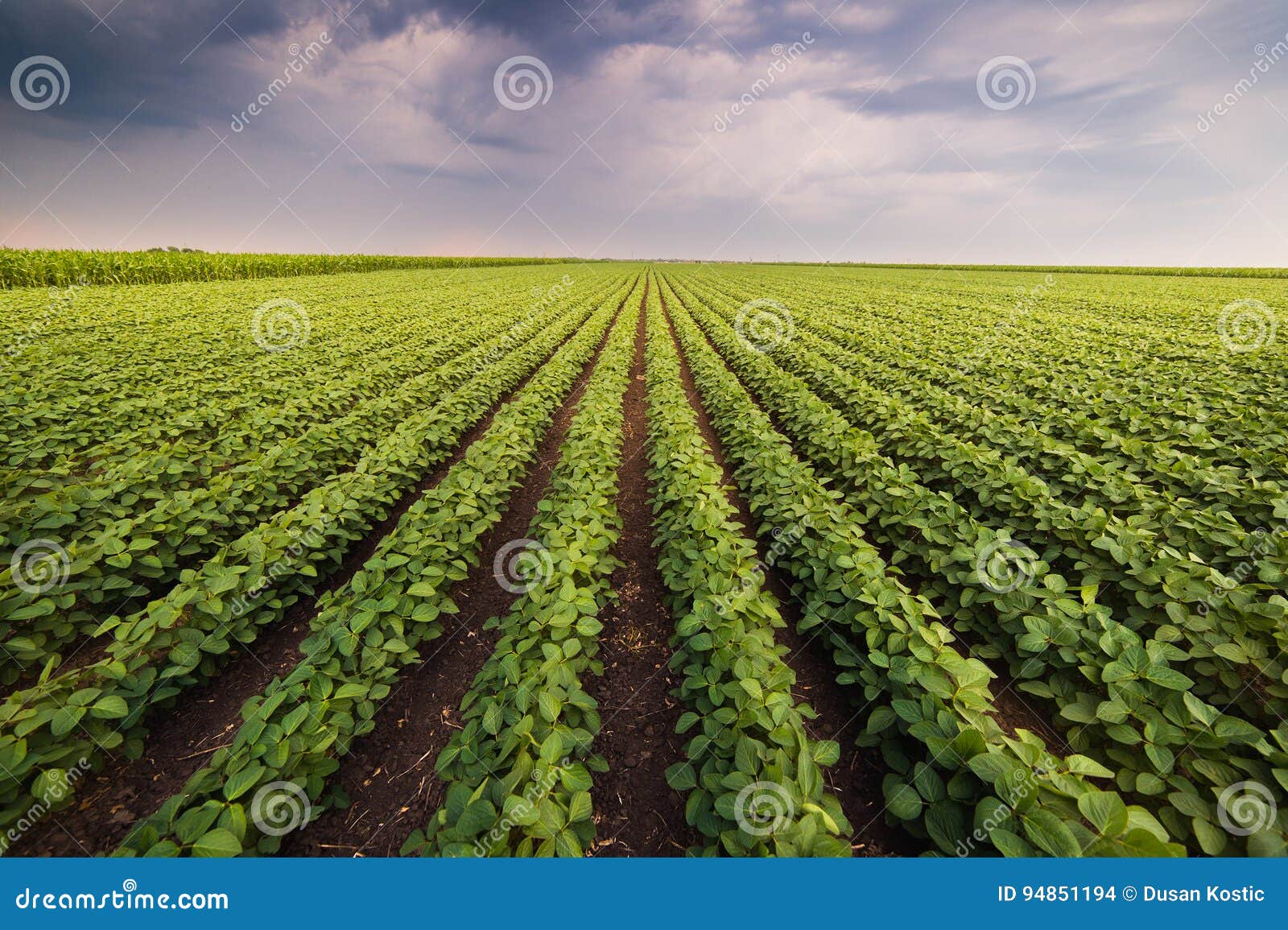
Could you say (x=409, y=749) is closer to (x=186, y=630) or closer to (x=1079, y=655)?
(x=186, y=630)

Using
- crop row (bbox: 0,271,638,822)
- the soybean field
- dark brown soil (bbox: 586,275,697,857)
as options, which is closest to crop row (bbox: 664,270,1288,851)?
the soybean field

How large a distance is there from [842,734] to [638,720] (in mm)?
1447

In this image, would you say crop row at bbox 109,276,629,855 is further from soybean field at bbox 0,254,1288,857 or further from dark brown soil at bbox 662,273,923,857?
dark brown soil at bbox 662,273,923,857

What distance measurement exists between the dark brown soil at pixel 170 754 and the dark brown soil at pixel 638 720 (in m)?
2.22

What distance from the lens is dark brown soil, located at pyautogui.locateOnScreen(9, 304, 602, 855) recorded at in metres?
2.51

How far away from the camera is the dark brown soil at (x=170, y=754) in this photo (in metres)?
2.51

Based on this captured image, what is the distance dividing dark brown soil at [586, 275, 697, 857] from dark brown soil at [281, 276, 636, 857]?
3.44ft

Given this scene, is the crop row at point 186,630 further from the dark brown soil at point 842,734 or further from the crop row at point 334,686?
the dark brown soil at point 842,734

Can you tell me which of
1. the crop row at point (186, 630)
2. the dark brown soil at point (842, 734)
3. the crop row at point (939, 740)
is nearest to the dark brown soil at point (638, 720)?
the dark brown soil at point (842, 734)

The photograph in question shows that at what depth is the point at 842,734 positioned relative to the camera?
10.4 feet

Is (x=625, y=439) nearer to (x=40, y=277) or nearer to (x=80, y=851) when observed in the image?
(x=80, y=851)

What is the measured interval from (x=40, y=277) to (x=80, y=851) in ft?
110

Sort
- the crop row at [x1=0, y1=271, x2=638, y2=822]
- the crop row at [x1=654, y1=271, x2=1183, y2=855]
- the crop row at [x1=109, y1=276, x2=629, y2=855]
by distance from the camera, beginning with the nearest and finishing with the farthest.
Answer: the crop row at [x1=654, y1=271, x2=1183, y2=855] < the crop row at [x1=109, y1=276, x2=629, y2=855] < the crop row at [x1=0, y1=271, x2=638, y2=822]

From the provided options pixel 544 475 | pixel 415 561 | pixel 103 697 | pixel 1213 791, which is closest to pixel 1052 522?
pixel 1213 791
